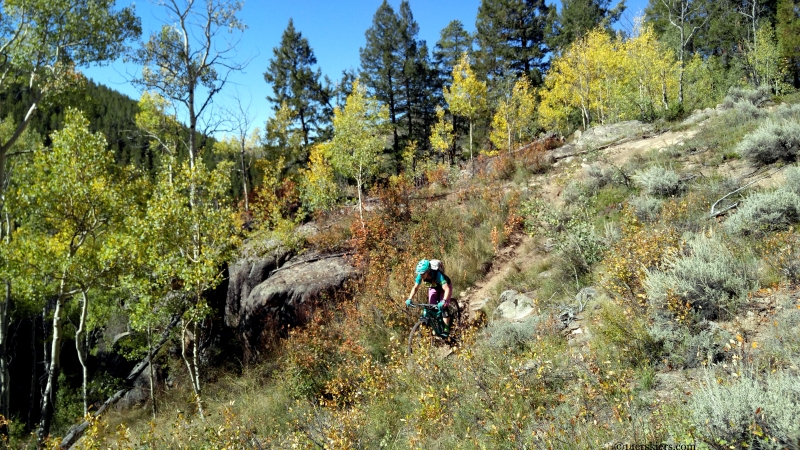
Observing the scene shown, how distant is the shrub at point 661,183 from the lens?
8078 millimetres

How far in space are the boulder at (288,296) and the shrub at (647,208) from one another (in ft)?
23.5

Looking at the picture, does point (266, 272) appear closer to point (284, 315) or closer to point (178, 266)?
point (284, 315)

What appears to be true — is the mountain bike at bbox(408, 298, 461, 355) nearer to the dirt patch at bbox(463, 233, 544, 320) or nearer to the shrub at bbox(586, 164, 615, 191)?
the dirt patch at bbox(463, 233, 544, 320)

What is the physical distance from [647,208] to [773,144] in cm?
281

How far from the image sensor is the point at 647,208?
750cm

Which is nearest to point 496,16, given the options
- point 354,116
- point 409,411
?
point 354,116

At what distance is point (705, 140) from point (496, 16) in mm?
26804

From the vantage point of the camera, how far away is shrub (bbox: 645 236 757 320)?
3.96m

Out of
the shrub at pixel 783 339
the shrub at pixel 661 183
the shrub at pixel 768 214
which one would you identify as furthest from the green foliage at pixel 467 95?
the shrub at pixel 783 339

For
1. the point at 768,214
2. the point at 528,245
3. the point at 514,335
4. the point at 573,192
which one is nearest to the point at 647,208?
the point at 768,214

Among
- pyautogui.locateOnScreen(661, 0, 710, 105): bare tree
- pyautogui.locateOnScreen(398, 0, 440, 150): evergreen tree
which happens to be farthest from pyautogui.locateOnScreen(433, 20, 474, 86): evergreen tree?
pyautogui.locateOnScreen(661, 0, 710, 105): bare tree

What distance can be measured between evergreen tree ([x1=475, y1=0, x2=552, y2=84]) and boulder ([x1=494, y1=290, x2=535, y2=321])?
97.2ft

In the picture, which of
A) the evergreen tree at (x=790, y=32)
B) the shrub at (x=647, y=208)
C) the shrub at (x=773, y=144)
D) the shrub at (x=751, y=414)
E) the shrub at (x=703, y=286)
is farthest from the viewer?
the evergreen tree at (x=790, y=32)

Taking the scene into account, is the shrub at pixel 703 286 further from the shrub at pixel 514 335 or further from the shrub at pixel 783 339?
the shrub at pixel 514 335
